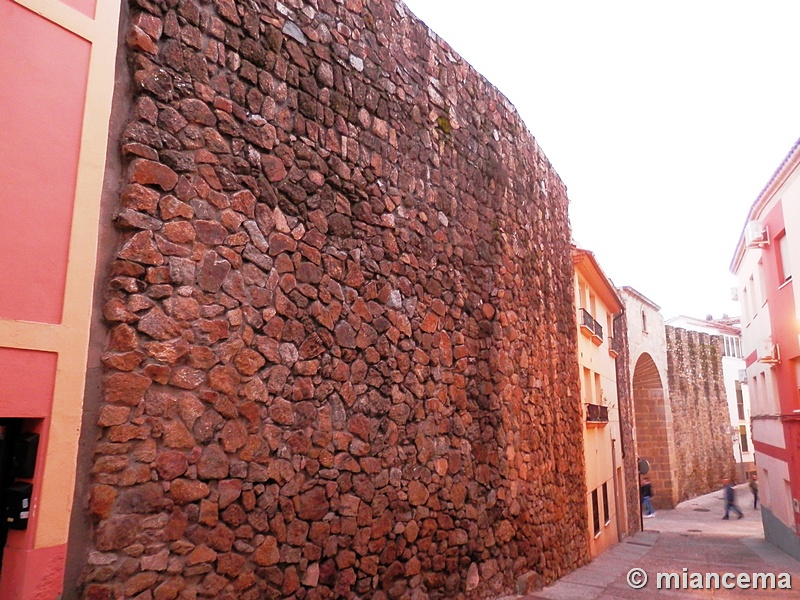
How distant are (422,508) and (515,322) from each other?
9.72ft

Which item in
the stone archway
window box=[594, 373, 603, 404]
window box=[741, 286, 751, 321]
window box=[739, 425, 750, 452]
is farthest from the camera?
window box=[739, 425, 750, 452]

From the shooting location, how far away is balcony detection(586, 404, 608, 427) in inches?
464

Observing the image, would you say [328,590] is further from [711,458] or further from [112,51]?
[711,458]

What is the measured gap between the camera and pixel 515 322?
26.2 ft

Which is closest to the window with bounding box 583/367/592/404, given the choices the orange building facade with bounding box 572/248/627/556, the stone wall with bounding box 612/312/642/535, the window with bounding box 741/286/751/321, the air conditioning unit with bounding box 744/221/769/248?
the orange building facade with bounding box 572/248/627/556

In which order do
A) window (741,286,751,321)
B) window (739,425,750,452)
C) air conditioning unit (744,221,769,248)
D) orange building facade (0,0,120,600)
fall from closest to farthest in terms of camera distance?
orange building facade (0,0,120,600) < air conditioning unit (744,221,769,248) < window (741,286,751,321) < window (739,425,750,452)

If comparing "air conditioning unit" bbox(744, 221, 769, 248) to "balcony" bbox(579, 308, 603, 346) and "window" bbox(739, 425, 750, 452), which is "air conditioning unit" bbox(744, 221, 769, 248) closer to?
"balcony" bbox(579, 308, 603, 346)

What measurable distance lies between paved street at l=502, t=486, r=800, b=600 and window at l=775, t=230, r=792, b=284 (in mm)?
5163

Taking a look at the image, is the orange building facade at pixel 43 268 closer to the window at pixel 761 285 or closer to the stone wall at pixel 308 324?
the stone wall at pixel 308 324

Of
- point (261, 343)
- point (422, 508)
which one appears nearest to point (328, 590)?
point (422, 508)

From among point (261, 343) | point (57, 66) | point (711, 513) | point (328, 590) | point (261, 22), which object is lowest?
point (711, 513)

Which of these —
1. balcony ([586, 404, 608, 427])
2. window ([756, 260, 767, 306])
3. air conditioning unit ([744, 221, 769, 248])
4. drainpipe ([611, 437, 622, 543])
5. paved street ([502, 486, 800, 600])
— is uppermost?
air conditioning unit ([744, 221, 769, 248])

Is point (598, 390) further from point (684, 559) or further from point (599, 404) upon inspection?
point (684, 559)

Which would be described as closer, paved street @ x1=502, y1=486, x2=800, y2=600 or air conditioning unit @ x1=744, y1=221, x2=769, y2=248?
paved street @ x1=502, y1=486, x2=800, y2=600
